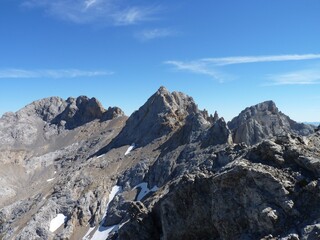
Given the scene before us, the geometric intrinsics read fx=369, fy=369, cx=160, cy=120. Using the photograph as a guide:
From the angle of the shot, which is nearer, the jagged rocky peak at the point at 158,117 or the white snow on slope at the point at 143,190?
the white snow on slope at the point at 143,190

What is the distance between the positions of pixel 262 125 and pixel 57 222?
70508mm

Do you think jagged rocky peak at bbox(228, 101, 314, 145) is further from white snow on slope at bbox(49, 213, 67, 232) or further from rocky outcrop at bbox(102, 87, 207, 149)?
white snow on slope at bbox(49, 213, 67, 232)

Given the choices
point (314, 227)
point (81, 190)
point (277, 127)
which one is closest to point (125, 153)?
point (81, 190)

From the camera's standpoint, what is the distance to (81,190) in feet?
419

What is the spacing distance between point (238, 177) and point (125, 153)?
12127cm

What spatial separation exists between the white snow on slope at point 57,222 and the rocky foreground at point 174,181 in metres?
0.31

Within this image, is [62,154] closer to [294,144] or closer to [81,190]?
[81,190]

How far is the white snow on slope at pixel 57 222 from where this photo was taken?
371 feet

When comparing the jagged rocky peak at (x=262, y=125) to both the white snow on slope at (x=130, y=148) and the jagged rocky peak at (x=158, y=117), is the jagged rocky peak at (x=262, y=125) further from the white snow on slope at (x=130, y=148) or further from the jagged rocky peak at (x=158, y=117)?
the white snow on slope at (x=130, y=148)

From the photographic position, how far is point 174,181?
62.5 m

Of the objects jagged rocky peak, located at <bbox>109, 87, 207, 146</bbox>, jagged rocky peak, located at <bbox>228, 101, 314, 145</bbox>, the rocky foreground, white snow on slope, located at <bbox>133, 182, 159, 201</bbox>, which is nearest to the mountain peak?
jagged rocky peak, located at <bbox>109, 87, 207, 146</bbox>

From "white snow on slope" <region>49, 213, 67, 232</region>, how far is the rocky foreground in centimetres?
31

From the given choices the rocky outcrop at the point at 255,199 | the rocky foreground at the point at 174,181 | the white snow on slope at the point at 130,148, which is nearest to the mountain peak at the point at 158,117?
the rocky foreground at the point at 174,181

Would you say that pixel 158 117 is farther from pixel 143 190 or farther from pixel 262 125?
pixel 262 125
